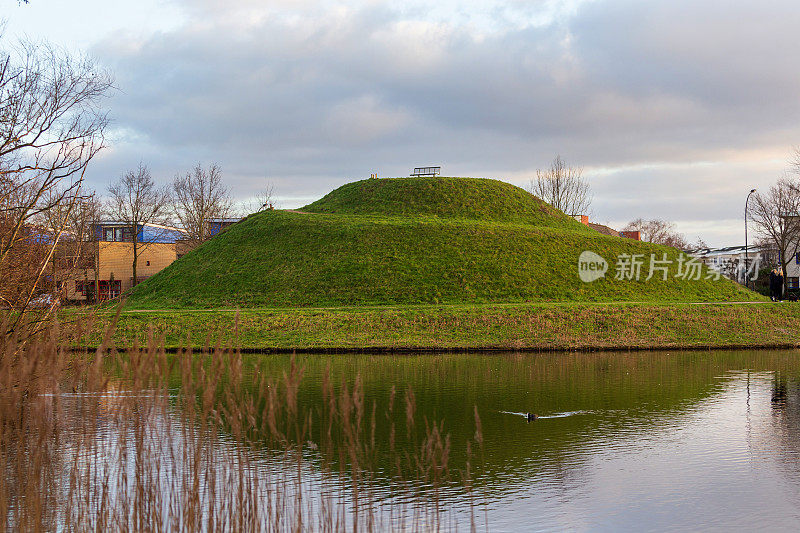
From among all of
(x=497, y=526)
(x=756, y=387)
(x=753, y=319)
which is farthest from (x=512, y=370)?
(x=753, y=319)

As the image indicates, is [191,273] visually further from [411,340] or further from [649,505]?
[649,505]

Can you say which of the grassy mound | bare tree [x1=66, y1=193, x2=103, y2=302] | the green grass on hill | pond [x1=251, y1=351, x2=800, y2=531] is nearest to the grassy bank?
bare tree [x1=66, y1=193, x2=103, y2=302]

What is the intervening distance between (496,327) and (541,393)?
48.8ft

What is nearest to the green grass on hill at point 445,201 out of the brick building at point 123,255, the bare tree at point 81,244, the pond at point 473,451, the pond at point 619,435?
the brick building at point 123,255

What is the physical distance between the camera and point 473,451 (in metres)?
12.7

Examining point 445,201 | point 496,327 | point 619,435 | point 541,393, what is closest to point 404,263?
point 445,201

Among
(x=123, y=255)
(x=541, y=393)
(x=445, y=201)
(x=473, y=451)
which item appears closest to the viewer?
(x=473, y=451)

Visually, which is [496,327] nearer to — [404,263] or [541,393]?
[541,393]

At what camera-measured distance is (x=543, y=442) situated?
13320mm

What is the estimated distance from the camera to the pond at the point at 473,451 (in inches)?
275

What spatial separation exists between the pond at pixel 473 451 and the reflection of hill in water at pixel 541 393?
7cm

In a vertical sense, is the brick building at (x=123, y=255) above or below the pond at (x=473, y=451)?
above

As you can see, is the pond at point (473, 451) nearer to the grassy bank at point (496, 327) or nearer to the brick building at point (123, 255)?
the grassy bank at point (496, 327)

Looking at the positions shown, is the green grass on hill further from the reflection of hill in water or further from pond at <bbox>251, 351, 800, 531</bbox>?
pond at <bbox>251, 351, 800, 531</bbox>
